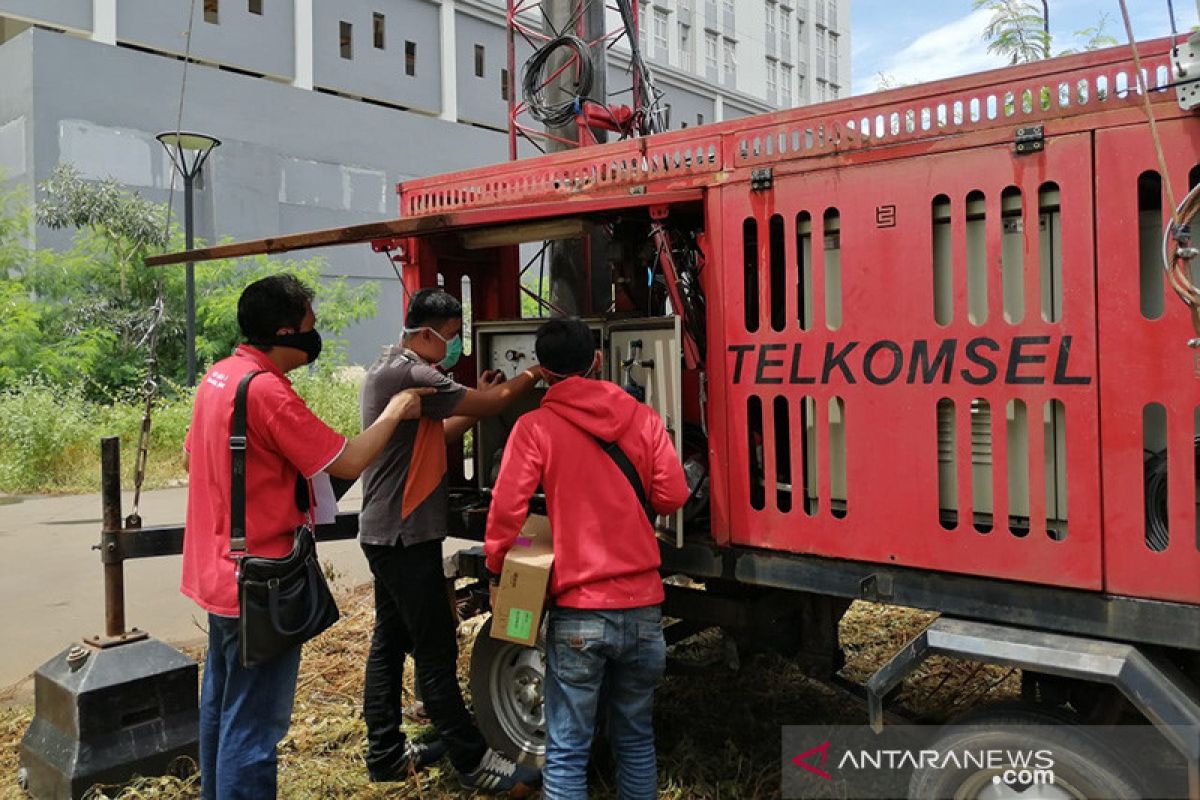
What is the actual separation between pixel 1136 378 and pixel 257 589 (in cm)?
261

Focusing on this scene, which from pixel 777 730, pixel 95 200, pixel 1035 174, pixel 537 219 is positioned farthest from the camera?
pixel 95 200

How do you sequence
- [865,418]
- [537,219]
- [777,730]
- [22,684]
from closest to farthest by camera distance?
[865,418], [537,219], [777,730], [22,684]

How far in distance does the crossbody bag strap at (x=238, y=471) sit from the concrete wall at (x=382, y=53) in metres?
27.3

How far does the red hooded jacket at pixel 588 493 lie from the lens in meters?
2.95

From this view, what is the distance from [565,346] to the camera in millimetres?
Answer: 3025

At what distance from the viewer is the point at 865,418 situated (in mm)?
2959

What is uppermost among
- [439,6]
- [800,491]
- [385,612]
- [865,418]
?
[439,6]

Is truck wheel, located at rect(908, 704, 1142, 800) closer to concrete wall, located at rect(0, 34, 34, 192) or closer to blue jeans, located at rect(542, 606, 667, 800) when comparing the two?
blue jeans, located at rect(542, 606, 667, 800)

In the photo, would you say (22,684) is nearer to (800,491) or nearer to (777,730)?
(777,730)

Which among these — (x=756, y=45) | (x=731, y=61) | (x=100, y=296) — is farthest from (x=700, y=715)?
(x=756, y=45)

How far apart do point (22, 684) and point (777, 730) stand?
4231mm

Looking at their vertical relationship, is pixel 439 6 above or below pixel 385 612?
above

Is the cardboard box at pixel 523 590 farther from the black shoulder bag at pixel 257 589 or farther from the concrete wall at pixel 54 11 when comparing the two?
the concrete wall at pixel 54 11

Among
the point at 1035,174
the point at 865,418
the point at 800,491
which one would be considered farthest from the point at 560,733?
the point at 1035,174
